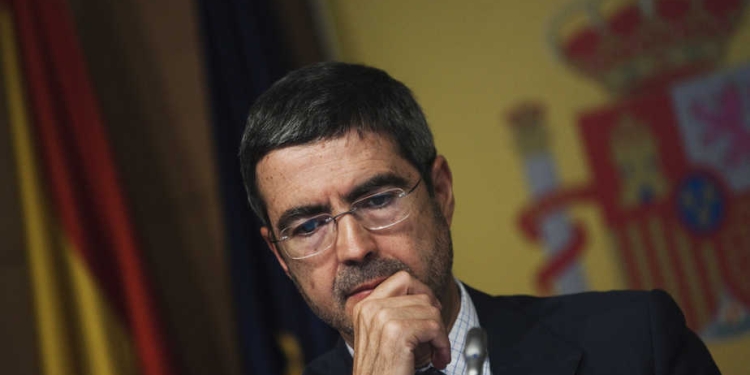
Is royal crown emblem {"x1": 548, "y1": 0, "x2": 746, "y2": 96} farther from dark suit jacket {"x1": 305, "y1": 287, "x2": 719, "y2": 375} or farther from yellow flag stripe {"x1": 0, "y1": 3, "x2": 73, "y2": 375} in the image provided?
yellow flag stripe {"x1": 0, "y1": 3, "x2": 73, "y2": 375}

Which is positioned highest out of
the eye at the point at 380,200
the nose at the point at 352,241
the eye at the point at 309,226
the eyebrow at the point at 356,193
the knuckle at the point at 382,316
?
the eyebrow at the point at 356,193

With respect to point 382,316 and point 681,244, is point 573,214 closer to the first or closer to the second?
point 681,244

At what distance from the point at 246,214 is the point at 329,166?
1.57 meters

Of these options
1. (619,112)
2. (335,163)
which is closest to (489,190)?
(619,112)

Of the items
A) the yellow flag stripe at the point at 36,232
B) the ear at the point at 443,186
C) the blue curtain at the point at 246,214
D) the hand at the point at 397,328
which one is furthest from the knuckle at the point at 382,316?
the yellow flag stripe at the point at 36,232

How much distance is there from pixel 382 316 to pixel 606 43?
6.35ft

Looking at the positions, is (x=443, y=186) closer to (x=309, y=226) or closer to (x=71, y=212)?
(x=309, y=226)

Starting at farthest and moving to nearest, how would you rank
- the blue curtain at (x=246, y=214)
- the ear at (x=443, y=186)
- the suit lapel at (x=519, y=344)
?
the blue curtain at (x=246, y=214) < the ear at (x=443, y=186) < the suit lapel at (x=519, y=344)

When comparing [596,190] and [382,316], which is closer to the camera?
[382,316]

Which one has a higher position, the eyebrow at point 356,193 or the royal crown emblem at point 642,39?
the royal crown emblem at point 642,39

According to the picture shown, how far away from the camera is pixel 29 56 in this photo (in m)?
3.13

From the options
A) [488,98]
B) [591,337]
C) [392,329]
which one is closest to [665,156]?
[488,98]

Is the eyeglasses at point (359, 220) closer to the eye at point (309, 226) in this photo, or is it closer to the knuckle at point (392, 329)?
the eye at point (309, 226)

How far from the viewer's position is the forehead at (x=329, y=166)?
1.76 m
